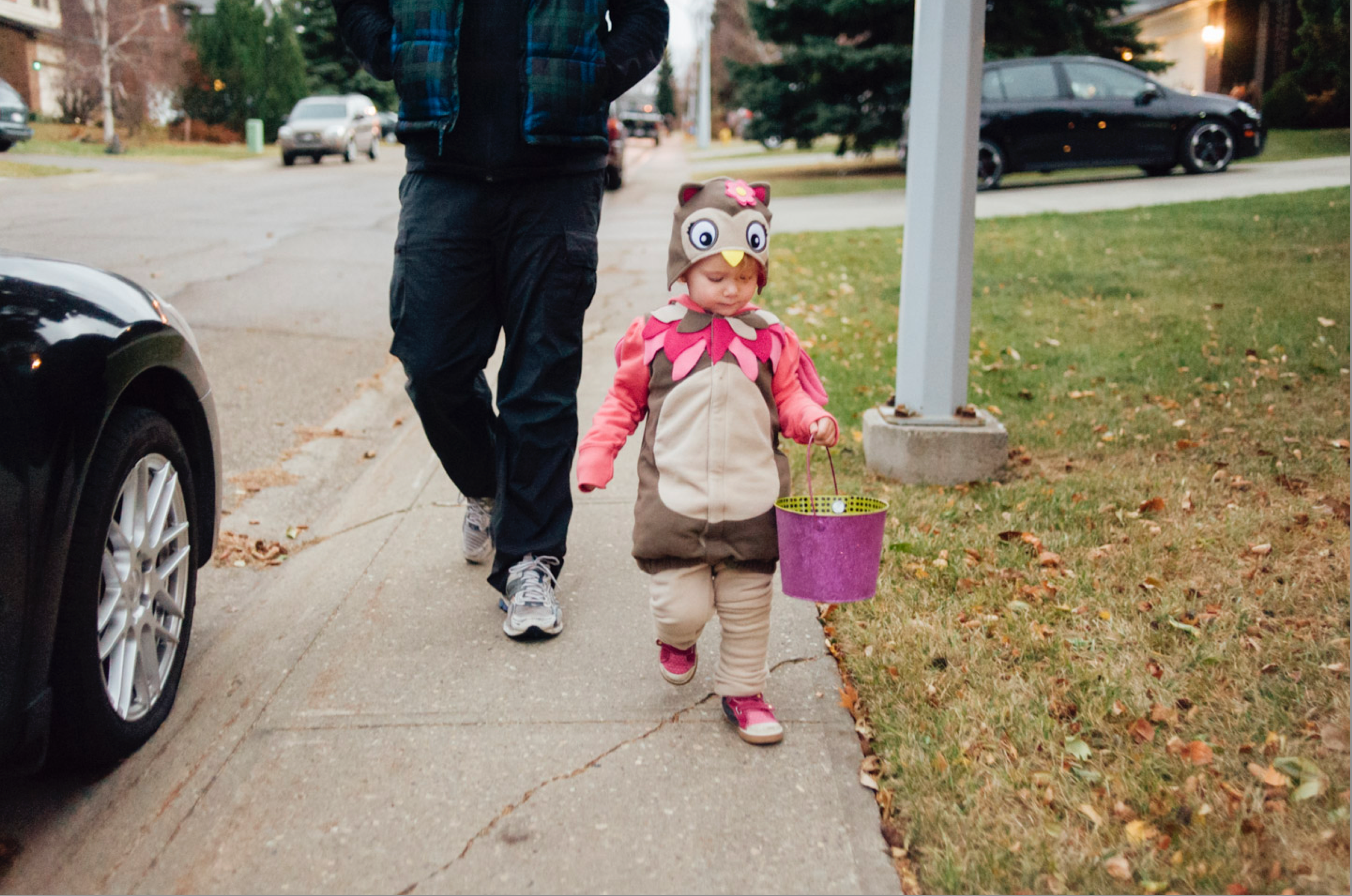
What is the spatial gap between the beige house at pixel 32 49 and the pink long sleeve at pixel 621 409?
5.36ft

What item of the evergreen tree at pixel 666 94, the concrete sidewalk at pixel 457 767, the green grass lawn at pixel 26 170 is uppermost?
the evergreen tree at pixel 666 94

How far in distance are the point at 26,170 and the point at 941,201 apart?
10.2 feet

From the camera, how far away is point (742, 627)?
2.81m

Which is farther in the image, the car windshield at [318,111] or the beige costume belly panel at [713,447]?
the car windshield at [318,111]

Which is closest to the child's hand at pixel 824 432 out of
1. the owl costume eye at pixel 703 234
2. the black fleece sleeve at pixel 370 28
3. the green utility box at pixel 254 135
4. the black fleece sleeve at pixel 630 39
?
the owl costume eye at pixel 703 234

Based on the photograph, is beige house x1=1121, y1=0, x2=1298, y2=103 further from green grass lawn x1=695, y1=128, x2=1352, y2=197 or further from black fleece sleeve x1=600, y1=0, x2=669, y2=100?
black fleece sleeve x1=600, y1=0, x2=669, y2=100

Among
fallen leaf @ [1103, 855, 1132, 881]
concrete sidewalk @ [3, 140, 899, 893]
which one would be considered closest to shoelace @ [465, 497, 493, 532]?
concrete sidewalk @ [3, 140, 899, 893]

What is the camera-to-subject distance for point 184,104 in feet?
17.9

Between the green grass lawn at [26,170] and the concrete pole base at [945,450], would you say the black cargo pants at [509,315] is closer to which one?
the green grass lawn at [26,170]

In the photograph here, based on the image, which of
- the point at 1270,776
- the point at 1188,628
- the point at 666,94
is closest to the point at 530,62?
the point at 1188,628

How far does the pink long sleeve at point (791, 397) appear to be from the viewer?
8.91ft

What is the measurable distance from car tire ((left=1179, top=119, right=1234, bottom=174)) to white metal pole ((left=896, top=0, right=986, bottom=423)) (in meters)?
12.8

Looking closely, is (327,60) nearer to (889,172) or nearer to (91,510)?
(889,172)

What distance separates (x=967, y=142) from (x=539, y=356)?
213cm
